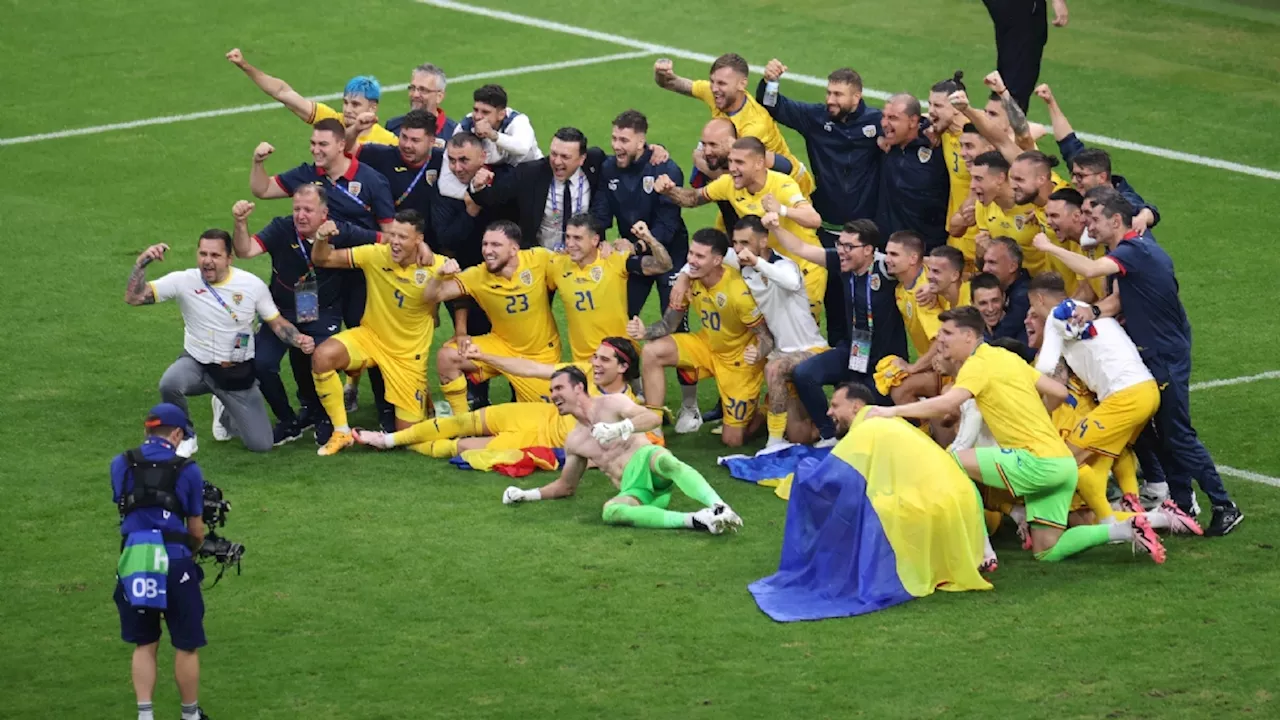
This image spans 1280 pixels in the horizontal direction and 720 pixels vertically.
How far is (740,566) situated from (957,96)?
3.63 meters

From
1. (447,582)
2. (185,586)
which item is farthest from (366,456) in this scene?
(185,586)

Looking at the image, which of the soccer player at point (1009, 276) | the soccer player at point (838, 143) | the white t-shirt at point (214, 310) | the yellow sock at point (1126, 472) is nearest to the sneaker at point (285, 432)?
the white t-shirt at point (214, 310)

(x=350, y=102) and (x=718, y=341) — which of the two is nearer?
(x=718, y=341)

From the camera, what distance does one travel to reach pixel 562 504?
11.6 meters

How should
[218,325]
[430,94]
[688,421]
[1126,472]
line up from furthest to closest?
[430,94]
[688,421]
[218,325]
[1126,472]

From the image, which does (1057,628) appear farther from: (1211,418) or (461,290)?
(461,290)

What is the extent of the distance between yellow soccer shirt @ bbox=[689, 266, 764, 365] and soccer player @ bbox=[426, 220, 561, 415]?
1.01m

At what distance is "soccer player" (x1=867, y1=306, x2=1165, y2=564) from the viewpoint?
10281 millimetres

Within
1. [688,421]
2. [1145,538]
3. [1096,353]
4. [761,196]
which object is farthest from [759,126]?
[1145,538]

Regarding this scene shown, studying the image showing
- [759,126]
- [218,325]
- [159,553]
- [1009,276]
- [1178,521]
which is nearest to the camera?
[159,553]

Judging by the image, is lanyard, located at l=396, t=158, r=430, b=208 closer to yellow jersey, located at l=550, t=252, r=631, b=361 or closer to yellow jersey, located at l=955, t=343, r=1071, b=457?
yellow jersey, located at l=550, t=252, r=631, b=361

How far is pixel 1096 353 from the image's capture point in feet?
35.0

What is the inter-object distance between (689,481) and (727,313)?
2162 millimetres

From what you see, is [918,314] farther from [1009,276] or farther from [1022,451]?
[1022,451]
